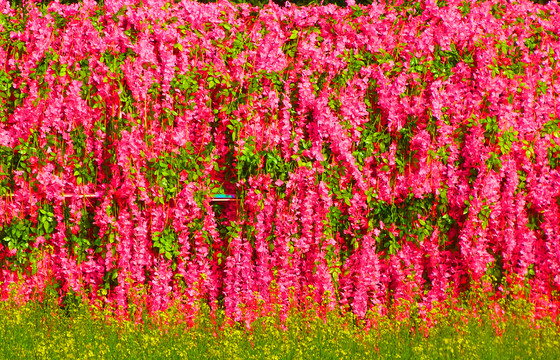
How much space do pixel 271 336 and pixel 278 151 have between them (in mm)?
1474

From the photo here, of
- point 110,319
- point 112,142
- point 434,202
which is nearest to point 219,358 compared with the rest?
point 110,319

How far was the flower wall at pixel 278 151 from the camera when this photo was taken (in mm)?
5371

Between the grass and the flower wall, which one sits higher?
the flower wall

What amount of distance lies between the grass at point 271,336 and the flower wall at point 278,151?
0.30 meters

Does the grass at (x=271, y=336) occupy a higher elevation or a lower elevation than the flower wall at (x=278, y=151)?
lower

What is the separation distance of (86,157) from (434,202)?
2717 millimetres

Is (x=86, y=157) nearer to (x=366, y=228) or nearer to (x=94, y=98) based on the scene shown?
(x=94, y=98)

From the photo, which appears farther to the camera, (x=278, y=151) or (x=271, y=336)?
(x=278, y=151)

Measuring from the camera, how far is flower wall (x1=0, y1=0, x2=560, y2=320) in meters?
5.37

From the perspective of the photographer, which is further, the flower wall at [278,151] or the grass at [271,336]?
the flower wall at [278,151]

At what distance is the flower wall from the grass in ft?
0.98

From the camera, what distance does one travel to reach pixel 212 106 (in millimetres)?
5621

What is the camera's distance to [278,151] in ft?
18.5

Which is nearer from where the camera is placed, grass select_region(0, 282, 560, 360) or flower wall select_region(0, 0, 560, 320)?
grass select_region(0, 282, 560, 360)
